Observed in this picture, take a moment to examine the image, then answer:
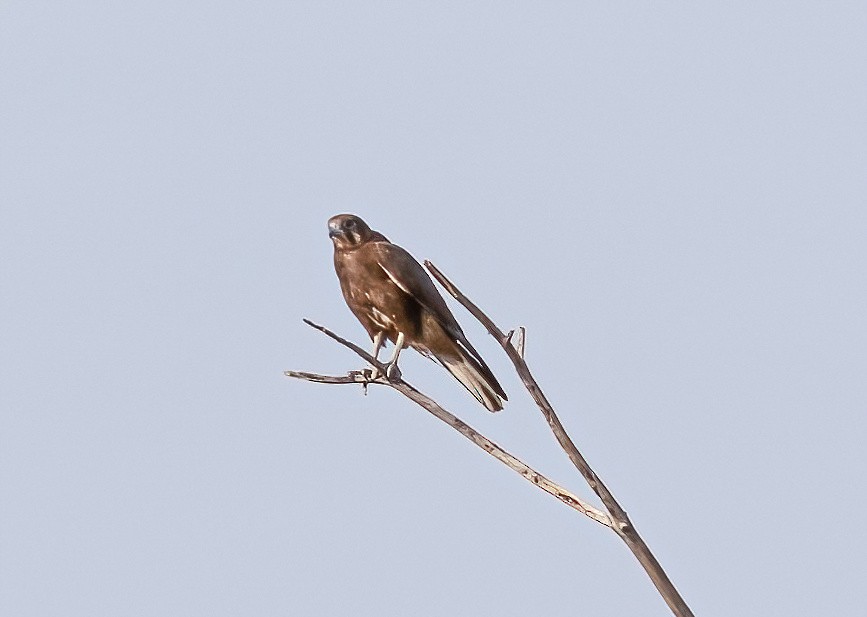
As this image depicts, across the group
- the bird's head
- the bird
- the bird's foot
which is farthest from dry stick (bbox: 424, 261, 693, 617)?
the bird's head

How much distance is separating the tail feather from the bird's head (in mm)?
480

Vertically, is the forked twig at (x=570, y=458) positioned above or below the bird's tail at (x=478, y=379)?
below

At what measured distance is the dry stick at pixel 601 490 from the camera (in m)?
3.94

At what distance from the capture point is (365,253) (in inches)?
157

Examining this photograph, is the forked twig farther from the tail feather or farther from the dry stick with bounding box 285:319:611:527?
the tail feather

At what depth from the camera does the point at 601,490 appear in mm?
3957

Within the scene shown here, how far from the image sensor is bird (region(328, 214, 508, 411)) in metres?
3.98

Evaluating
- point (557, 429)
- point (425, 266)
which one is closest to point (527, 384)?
point (557, 429)

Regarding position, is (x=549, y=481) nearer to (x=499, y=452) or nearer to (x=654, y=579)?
(x=499, y=452)

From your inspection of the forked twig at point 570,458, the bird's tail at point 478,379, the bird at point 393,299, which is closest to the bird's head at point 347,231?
the bird at point 393,299

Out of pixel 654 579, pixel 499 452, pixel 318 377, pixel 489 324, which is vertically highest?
pixel 318 377

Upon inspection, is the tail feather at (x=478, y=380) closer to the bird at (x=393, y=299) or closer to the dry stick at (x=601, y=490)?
the bird at (x=393, y=299)

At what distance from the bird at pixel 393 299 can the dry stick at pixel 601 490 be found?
231 mm

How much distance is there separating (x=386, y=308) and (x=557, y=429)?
2.07 ft
